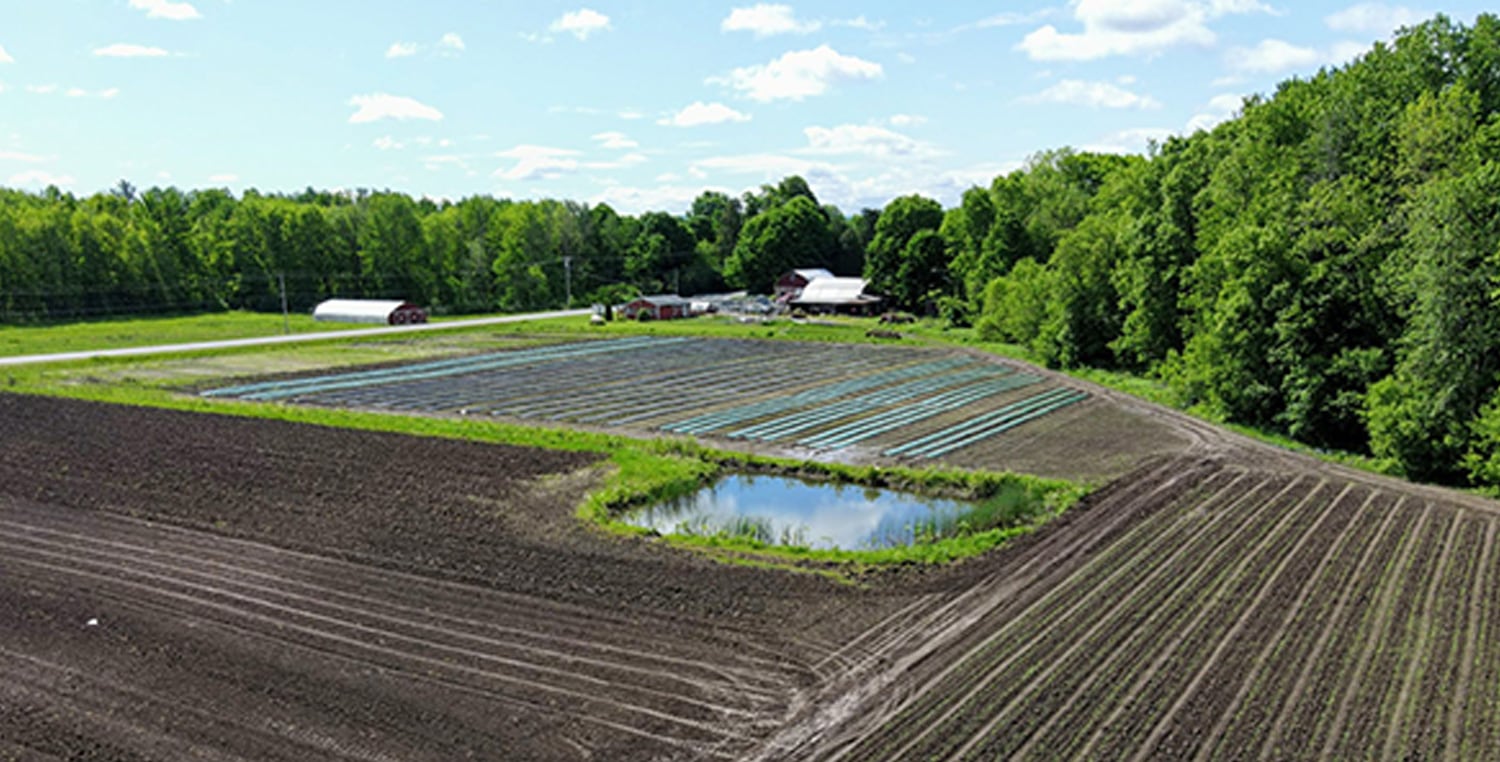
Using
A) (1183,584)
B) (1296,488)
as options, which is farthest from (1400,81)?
(1183,584)

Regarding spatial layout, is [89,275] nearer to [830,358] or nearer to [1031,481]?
[830,358]

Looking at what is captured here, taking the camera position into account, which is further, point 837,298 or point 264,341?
point 837,298

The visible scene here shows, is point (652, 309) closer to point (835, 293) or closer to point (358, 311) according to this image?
point (835, 293)

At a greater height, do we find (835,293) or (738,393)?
(835,293)

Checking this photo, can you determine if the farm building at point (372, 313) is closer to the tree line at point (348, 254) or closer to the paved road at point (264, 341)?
the paved road at point (264, 341)

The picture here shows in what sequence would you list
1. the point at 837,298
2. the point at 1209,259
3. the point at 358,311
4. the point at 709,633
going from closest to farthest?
the point at 709,633 < the point at 1209,259 < the point at 358,311 < the point at 837,298

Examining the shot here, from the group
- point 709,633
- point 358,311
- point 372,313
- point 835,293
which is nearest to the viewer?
point 709,633

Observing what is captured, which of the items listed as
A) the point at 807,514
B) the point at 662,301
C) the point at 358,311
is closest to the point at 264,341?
the point at 358,311
